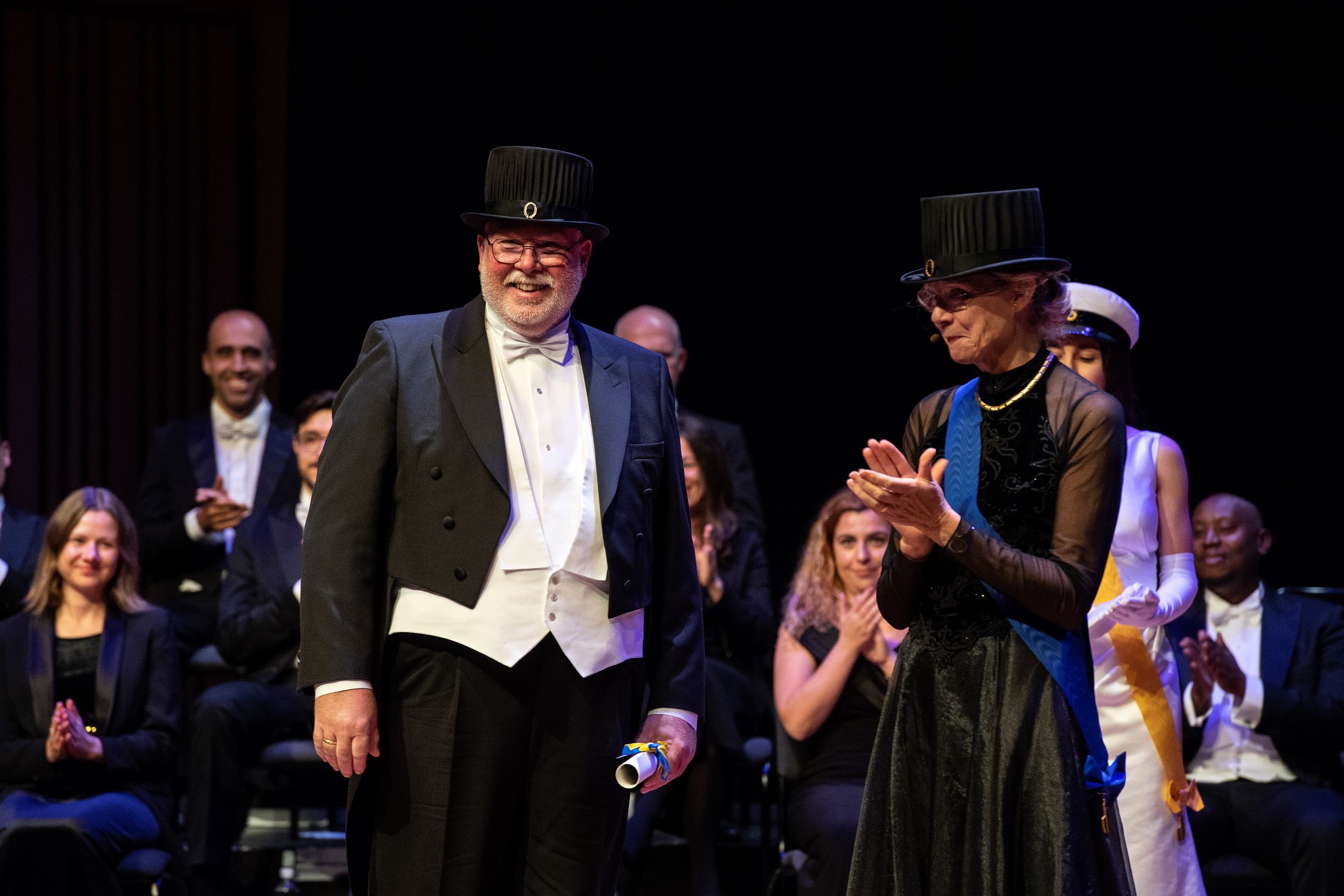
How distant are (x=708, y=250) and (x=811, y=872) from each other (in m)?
2.50

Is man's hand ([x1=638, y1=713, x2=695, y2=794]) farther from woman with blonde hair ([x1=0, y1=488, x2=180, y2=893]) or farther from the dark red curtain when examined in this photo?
the dark red curtain

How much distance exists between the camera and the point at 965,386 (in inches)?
89.7

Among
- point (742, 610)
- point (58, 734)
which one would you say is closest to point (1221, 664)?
point (742, 610)

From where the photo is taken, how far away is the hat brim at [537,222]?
221 cm

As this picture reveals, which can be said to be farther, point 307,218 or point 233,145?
point 233,145

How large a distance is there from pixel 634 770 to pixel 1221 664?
2264 mm

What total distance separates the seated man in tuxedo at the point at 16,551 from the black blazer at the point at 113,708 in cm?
44

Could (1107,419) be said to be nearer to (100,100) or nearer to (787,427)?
(787,427)

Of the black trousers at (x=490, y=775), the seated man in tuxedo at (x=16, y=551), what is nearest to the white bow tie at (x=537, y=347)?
the black trousers at (x=490, y=775)

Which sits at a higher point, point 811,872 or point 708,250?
point 708,250

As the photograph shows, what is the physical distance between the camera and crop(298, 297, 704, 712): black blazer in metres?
2.05

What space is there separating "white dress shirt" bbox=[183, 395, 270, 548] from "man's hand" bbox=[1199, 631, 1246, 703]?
10.1 feet

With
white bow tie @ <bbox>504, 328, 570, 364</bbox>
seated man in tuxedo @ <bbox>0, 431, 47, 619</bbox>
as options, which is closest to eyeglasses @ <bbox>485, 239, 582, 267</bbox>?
white bow tie @ <bbox>504, 328, 570, 364</bbox>

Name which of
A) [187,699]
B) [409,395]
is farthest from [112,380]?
[409,395]
